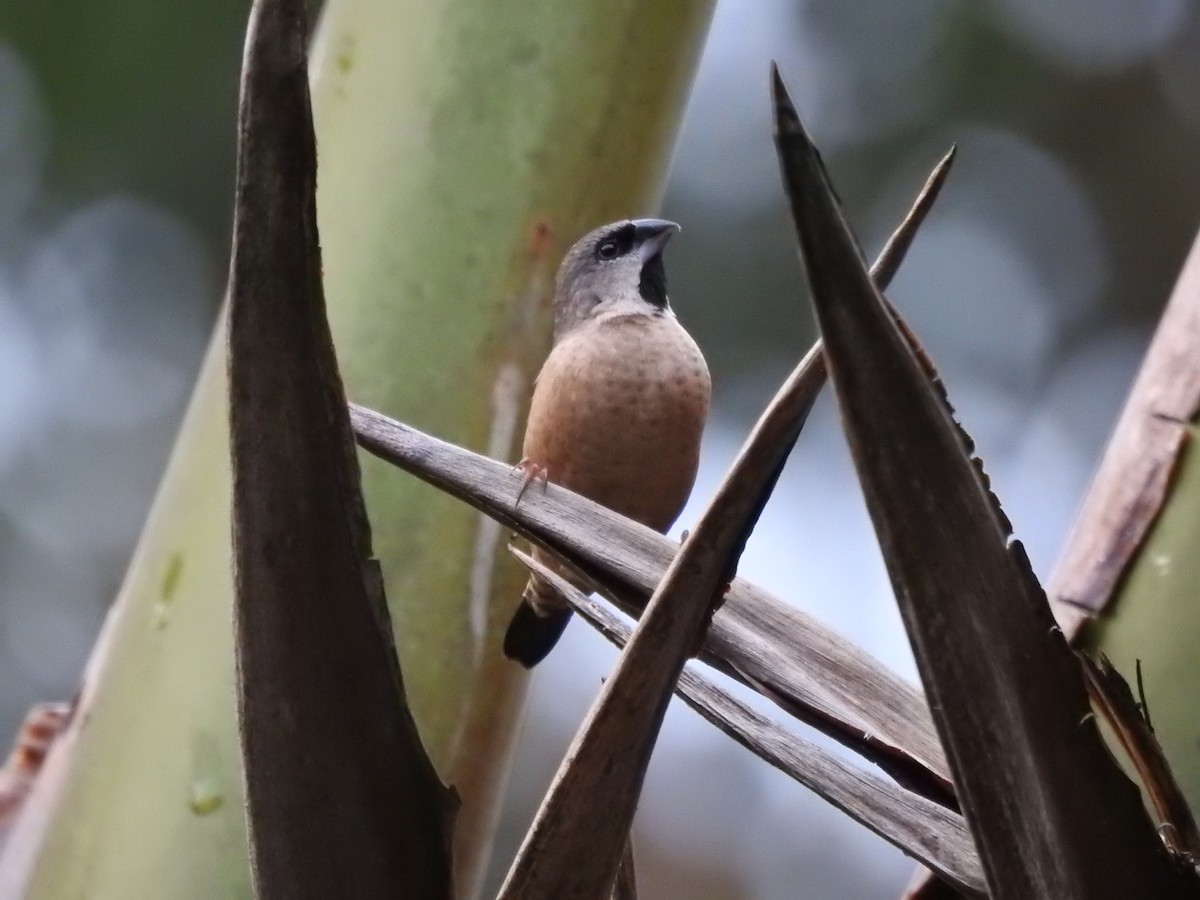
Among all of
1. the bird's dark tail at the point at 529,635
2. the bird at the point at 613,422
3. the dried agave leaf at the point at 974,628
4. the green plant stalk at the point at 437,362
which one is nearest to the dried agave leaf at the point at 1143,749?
the dried agave leaf at the point at 974,628

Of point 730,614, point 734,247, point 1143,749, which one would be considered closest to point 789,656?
point 730,614

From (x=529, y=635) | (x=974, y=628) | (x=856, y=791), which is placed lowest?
(x=529, y=635)

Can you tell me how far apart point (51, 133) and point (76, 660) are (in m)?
1.11

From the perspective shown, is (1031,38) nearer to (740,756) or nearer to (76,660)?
(740,756)

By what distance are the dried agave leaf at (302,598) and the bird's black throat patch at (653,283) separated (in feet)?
2.13

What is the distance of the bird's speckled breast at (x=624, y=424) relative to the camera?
0.91m

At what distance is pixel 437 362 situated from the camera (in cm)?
113

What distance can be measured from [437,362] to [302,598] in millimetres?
611

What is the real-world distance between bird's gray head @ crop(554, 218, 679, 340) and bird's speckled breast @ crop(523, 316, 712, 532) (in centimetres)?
11

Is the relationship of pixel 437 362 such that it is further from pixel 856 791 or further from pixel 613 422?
pixel 856 791

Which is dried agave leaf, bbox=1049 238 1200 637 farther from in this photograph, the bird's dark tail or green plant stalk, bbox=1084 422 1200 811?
the bird's dark tail

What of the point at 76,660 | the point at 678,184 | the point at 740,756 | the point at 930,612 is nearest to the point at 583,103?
the point at 930,612

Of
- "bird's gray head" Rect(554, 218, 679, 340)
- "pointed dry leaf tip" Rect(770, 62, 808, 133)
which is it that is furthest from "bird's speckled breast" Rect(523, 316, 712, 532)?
"pointed dry leaf tip" Rect(770, 62, 808, 133)

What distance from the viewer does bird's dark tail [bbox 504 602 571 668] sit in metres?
1.01
